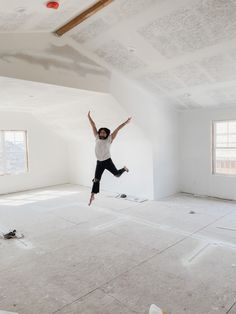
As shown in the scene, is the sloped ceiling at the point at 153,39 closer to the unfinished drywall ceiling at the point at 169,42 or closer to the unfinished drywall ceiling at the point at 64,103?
the unfinished drywall ceiling at the point at 169,42

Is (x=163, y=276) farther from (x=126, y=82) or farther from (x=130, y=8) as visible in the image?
(x=126, y=82)

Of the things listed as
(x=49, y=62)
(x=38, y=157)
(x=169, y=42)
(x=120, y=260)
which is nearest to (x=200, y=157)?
(x=169, y=42)

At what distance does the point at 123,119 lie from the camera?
5867mm

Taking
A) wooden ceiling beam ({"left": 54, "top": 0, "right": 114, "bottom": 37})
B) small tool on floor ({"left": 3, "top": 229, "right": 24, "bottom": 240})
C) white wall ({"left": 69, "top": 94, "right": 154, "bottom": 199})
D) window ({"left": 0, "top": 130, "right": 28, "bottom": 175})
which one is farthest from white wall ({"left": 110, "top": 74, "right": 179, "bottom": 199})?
window ({"left": 0, "top": 130, "right": 28, "bottom": 175})

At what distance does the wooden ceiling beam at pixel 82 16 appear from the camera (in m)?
3.40

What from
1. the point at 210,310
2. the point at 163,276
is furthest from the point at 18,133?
the point at 210,310

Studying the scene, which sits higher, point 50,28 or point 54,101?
point 50,28

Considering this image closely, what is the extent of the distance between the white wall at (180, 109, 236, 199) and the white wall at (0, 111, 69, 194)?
4099 mm

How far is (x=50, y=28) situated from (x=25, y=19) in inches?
24.8

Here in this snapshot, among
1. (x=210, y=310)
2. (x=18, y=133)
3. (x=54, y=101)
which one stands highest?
Result: (x=54, y=101)

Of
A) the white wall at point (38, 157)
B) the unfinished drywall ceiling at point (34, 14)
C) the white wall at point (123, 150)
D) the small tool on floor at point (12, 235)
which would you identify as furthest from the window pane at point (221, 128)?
the small tool on floor at point (12, 235)

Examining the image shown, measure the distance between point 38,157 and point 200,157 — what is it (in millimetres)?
4917

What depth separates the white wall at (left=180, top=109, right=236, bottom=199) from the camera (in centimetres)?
636

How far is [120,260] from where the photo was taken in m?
3.36
